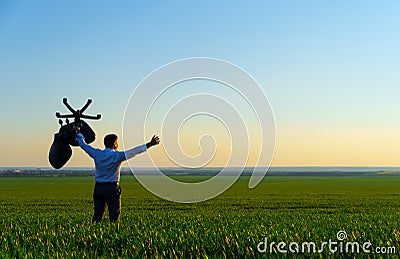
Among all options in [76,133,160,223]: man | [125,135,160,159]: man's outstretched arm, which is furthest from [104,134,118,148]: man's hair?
[125,135,160,159]: man's outstretched arm

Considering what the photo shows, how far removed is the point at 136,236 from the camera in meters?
8.57

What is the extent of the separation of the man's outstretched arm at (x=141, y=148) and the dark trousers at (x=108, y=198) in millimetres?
905

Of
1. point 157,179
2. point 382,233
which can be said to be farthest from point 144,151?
point 382,233

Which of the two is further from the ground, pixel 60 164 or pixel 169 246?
pixel 60 164

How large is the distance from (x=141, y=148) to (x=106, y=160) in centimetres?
98

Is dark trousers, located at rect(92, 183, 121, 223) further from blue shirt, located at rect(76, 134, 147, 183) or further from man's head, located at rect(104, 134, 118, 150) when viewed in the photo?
man's head, located at rect(104, 134, 118, 150)

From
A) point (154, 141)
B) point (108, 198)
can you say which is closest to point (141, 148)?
point (154, 141)

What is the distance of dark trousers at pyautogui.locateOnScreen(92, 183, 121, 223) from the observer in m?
9.74

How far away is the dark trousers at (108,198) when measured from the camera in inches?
384

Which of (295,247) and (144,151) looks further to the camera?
(144,151)

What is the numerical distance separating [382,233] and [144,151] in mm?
4430

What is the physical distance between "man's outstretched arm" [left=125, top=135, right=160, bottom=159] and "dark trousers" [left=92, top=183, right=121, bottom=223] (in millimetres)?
905

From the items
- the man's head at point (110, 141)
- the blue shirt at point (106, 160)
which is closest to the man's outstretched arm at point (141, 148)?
the blue shirt at point (106, 160)

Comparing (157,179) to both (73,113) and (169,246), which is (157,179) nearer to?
(169,246)
